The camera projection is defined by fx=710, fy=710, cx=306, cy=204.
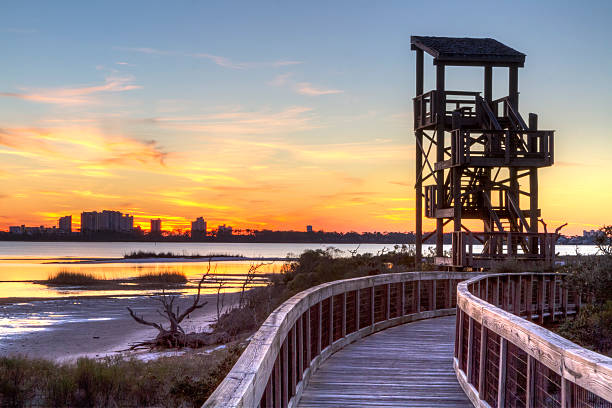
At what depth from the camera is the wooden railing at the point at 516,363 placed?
12.8 ft

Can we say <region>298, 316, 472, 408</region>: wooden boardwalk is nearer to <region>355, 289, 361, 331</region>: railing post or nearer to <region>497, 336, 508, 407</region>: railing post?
<region>355, 289, 361, 331</region>: railing post

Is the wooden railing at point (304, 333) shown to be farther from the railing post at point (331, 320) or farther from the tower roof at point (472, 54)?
the tower roof at point (472, 54)

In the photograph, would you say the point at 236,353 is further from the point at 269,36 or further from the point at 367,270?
the point at 367,270

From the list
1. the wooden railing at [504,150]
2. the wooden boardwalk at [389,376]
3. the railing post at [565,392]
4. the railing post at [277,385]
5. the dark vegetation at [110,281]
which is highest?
the wooden railing at [504,150]

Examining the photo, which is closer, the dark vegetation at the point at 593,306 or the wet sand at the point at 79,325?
the dark vegetation at the point at 593,306

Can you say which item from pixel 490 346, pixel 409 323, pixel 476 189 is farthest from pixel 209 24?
pixel 490 346

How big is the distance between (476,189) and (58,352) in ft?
53.6

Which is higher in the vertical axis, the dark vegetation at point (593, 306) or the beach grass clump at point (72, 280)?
the dark vegetation at point (593, 306)

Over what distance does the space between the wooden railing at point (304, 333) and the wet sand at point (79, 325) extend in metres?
10.5

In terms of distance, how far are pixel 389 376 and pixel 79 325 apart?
72.0 feet

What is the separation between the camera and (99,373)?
42.5 feet

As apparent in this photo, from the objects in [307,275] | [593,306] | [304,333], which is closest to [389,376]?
[304,333]

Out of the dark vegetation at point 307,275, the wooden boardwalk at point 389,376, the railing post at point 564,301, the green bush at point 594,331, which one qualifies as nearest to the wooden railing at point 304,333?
the wooden boardwalk at point 389,376

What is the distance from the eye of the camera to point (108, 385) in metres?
12.8
